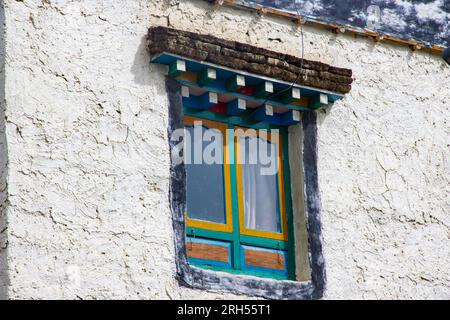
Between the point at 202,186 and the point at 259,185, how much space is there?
42 centimetres

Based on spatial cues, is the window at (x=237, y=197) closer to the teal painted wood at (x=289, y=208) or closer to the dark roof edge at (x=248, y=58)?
the teal painted wood at (x=289, y=208)

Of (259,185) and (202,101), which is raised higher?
(202,101)

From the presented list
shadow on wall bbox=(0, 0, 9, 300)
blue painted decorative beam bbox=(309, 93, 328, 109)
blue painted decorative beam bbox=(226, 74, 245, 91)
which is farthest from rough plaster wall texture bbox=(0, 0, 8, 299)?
blue painted decorative beam bbox=(309, 93, 328, 109)

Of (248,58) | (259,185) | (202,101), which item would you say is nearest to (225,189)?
(259,185)

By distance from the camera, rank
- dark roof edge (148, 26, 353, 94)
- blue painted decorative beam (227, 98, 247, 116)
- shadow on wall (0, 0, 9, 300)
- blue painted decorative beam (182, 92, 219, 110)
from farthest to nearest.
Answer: blue painted decorative beam (227, 98, 247, 116) → blue painted decorative beam (182, 92, 219, 110) → dark roof edge (148, 26, 353, 94) → shadow on wall (0, 0, 9, 300)

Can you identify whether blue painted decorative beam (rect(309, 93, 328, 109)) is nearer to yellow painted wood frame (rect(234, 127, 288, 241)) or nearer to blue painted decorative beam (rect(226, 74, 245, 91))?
A: yellow painted wood frame (rect(234, 127, 288, 241))

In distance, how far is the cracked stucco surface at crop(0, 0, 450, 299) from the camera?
775 centimetres

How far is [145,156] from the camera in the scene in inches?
322

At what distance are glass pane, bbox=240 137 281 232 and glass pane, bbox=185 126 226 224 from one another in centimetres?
18

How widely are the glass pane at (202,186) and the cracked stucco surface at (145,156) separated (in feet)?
0.90

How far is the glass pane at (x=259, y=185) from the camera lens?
8.62m

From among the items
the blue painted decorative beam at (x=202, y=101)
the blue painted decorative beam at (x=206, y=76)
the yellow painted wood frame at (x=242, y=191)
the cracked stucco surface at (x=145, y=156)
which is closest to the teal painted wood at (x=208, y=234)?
the yellow painted wood frame at (x=242, y=191)

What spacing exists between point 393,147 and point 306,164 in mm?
705

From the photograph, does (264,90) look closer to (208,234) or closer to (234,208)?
(234,208)
